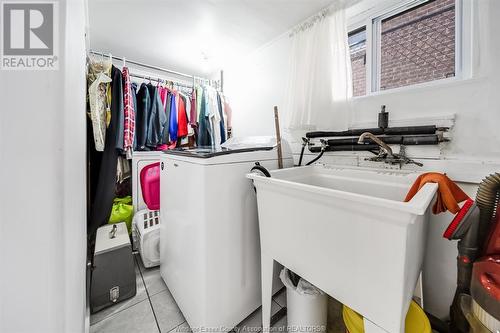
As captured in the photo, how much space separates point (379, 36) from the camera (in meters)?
1.37

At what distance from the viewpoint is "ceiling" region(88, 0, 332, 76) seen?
1436 millimetres

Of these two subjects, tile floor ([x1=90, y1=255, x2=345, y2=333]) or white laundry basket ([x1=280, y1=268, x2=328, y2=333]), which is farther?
tile floor ([x1=90, y1=255, x2=345, y2=333])

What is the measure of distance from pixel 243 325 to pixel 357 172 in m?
1.13

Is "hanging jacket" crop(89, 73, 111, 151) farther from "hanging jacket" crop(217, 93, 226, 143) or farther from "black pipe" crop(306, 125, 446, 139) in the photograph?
"black pipe" crop(306, 125, 446, 139)

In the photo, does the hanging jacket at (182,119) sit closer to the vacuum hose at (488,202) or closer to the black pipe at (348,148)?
the black pipe at (348,148)

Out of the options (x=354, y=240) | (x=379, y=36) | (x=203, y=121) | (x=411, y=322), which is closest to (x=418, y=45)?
(x=379, y=36)

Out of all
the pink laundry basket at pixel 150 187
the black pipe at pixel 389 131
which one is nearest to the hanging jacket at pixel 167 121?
the pink laundry basket at pixel 150 187

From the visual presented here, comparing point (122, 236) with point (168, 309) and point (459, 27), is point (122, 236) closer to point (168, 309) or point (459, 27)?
point (168, 309)

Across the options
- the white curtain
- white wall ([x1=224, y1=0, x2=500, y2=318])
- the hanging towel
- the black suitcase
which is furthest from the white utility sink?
the black suitcase

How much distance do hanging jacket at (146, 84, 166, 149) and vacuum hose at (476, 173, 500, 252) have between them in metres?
2.32

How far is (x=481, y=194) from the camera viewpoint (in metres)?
0.74

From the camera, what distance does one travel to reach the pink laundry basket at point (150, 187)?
1.92m

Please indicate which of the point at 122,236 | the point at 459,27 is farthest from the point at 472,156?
the point at 122,236
